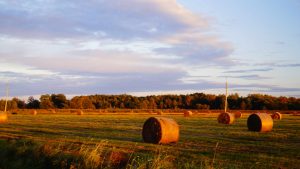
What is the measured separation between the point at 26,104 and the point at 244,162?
117m

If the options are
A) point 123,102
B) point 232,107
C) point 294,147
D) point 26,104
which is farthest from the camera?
point 123,102

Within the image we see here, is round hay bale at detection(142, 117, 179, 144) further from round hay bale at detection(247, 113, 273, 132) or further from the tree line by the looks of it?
the tree line

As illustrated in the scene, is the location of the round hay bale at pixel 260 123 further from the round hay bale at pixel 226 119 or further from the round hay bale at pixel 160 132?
the round hay bale at pixel 160 132

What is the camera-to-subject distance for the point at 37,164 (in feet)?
41.5

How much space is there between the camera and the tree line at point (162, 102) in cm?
10744

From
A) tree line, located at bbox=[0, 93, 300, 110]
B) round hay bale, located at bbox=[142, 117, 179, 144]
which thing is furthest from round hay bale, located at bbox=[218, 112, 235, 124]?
tree line, located at bbox=[0, 93, 300, 110]

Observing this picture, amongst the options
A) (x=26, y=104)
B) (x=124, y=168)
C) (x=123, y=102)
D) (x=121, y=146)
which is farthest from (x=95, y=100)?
(x=124, y=168)

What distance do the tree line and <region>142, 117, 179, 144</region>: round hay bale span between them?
84899 millimetres

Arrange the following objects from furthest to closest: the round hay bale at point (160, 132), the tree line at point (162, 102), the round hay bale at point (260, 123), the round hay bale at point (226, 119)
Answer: the tree line at point (162, 102) → the round hay bale at point (226, 119) → the round hay bale at point (260, 123) → the round hay bale at point (160, 132)

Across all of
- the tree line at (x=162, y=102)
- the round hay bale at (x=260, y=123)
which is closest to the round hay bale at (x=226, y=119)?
the round hay bale at (x=260, y=123)

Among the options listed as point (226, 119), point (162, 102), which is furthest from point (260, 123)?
point (162, 102)

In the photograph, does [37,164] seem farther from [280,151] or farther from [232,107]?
→ [232,107]

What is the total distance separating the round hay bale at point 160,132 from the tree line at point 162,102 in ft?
279

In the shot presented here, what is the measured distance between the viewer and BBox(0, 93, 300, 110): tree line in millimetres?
107438
